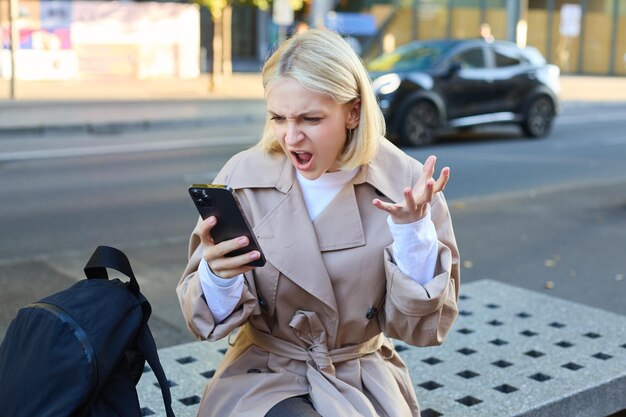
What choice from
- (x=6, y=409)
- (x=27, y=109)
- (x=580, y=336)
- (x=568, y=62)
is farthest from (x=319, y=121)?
(x=568, y=62)

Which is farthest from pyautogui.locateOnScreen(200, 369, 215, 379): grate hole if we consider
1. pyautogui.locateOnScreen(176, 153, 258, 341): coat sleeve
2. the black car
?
the black car

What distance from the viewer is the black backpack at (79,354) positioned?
2.19 metres

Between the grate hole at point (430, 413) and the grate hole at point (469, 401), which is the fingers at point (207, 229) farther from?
the grate hole at point (469, 401)

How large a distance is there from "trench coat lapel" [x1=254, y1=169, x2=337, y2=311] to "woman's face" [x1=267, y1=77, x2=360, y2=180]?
0.11 m

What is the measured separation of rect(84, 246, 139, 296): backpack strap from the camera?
2453mm

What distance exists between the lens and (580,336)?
4.37 metres

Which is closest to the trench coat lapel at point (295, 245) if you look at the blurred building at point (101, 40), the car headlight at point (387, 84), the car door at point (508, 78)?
the car headlight at point (387, 84)

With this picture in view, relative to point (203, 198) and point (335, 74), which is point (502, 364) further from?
point (203, 198)

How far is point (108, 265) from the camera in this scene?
245 centimetres

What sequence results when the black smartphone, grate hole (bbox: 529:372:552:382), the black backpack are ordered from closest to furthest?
the black backpack
the black smartphone
grate hole (bbox: 529:372:552:382)

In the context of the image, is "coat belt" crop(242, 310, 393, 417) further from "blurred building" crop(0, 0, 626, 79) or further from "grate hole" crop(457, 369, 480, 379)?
"blurred building" crop(0, 0, 626, 79)

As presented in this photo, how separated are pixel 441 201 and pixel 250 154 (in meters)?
0.59

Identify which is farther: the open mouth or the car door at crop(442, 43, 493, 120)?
the car door at crop(442, 43, 493, 120)

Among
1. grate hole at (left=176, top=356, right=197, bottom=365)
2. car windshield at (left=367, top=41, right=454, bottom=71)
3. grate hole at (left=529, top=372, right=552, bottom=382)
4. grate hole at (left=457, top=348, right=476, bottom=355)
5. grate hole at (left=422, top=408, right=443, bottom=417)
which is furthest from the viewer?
car windshield at (left=367, top=41, right=454, bottom=71)
